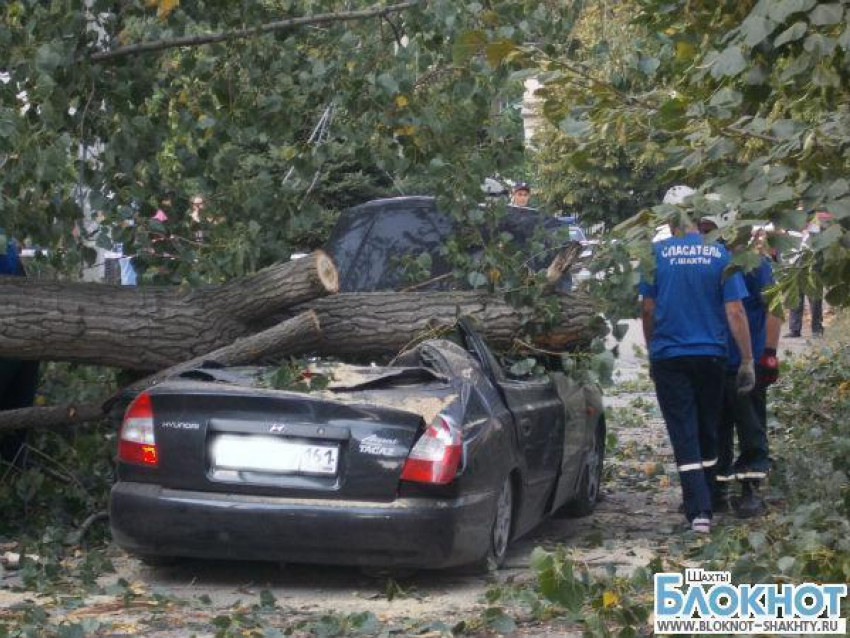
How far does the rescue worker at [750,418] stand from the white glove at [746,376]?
14cm

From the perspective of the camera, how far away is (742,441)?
10.0m

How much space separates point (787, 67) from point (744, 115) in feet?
0.91

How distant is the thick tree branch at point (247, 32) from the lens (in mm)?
9312

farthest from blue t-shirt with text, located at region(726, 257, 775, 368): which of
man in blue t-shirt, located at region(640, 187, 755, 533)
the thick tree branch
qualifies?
the thick tree branch

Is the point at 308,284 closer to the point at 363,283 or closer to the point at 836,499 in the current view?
the point at 363,283

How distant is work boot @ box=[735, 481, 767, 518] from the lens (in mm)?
9812

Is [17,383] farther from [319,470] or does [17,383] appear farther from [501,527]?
[501,527]

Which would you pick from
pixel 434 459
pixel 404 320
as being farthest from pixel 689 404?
pixel 434 459

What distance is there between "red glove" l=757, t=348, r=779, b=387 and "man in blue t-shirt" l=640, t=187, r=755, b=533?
798 mm

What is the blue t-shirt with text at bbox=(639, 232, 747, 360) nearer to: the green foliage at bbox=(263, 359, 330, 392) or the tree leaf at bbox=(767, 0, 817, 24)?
the green foliage at bbox=(263, 359, 330, 392)

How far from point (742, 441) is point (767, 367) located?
50 cm

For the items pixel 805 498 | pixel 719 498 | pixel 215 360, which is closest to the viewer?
pixel 215 360

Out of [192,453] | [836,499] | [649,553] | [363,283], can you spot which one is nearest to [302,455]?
[192,453]

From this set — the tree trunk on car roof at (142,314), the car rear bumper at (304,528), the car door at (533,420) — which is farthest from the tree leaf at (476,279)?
the car rear bumper at (304,528)
